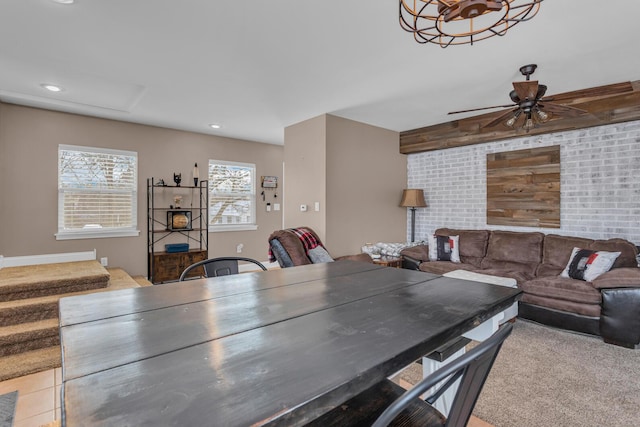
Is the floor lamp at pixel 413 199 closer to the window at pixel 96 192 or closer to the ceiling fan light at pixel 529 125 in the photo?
the ceiling fan light at pixel 529 125

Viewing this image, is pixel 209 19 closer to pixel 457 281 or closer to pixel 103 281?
pixel 457 281

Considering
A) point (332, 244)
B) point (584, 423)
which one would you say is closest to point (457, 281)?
point (584, 423)

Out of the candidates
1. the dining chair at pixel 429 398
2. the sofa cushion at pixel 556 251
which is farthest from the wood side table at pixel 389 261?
the dining chair at pixel 429 398

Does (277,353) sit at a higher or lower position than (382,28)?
lower

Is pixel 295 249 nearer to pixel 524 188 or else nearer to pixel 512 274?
pixel 512 274

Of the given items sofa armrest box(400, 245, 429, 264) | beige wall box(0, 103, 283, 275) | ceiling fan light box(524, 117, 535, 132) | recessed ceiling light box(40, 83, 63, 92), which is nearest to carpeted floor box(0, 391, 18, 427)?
beige wall box(0, 103, 283, 275)

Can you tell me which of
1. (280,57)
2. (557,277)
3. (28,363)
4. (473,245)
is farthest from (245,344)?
(473,245)

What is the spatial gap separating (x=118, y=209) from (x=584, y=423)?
18.4ft

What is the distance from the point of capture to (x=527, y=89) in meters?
2.87

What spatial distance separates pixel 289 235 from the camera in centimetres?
394

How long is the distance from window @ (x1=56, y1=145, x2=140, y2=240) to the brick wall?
16.8 feet

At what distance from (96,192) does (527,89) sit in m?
5.45

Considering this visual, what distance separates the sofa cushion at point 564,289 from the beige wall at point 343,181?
2214mm

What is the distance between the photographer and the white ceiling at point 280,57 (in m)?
2.23
